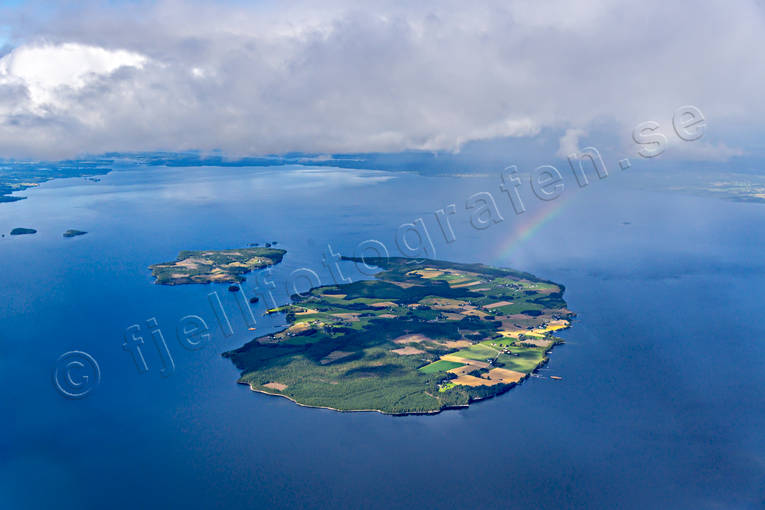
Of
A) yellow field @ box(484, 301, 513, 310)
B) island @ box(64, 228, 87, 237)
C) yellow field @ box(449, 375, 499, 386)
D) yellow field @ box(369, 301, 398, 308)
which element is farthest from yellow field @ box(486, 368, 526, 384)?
island @ box(64, 228, 87, 237)

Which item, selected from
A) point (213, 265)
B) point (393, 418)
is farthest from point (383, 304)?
point (213, 265)

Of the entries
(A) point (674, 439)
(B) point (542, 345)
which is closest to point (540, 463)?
(A) point (674, 439)

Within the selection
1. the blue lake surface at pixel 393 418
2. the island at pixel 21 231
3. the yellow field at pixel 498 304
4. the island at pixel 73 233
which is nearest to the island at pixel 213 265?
the blue lake surface at pixel 393 418

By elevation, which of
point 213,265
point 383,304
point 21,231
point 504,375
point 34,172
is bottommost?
point 504,375

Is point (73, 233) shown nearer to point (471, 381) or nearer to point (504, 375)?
point (471, 381)

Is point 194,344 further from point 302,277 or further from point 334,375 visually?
point 302,277
